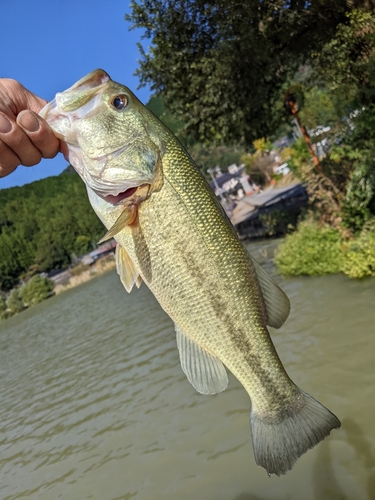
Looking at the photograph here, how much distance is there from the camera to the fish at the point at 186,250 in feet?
7.59

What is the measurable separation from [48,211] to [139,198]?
389 ft

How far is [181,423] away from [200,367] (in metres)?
5.42

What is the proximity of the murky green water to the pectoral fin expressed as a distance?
422cm

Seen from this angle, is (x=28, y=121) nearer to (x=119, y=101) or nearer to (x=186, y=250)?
(x=119, y=101)

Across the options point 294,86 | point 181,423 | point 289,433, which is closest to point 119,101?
point 289,433

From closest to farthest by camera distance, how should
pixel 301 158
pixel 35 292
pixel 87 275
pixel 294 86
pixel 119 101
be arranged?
1. pixel 119 101
2. pixel 294 86
3. pixel 301 158
4. pixel 35 292
5. pixel 87 275

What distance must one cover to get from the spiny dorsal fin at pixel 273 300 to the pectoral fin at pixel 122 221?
0.80 meters

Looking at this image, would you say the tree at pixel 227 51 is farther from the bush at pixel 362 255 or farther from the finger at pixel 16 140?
the finger at pixel 16 140

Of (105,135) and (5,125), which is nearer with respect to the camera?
(5,125)

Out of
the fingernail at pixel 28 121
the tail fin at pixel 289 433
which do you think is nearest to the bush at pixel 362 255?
the tail fin at pixel 289 433

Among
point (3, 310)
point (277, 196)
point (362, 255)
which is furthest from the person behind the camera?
point (3, 310)

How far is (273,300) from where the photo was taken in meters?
2.50

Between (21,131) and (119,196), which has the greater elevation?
(21,131)

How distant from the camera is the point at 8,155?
2.35 meters
